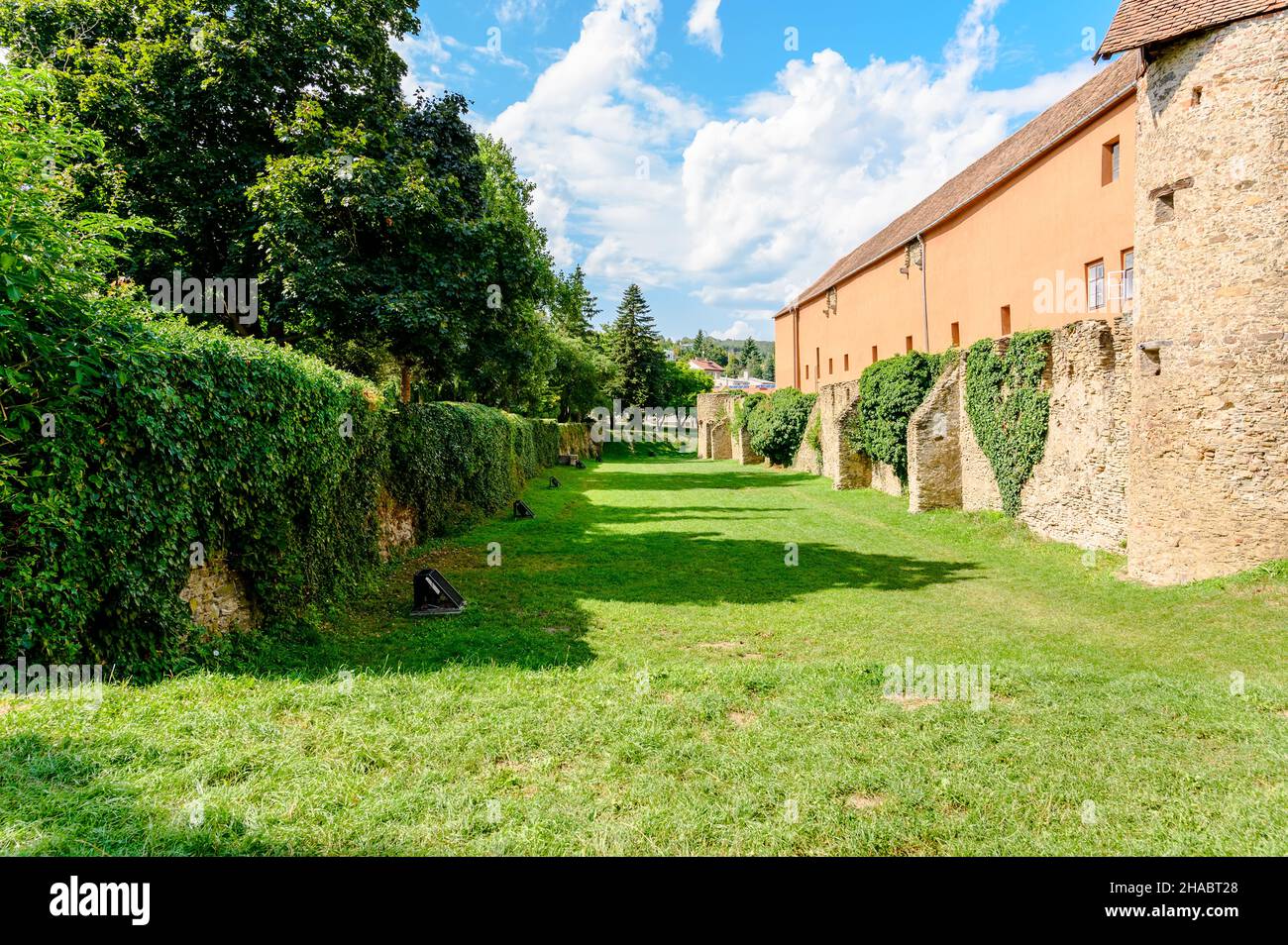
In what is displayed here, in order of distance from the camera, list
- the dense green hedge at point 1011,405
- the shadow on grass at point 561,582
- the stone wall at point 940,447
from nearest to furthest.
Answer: the shadow on grass at point 561,582
the dense green hedge at point 1011,405
the stone wall at point 940,447

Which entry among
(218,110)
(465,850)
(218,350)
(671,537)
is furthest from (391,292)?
(465,850)

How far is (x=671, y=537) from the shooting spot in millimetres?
14781

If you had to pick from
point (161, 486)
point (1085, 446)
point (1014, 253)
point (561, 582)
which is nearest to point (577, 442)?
point (1014, 253)

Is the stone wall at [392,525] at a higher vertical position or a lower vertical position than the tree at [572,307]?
lower

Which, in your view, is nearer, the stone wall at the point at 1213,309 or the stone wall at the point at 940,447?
the stone wall at the point at 1213,309

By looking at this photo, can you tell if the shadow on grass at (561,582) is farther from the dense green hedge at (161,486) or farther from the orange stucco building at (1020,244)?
the orange stucco building at (1020,244)

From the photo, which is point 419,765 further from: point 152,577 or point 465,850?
point 152,577

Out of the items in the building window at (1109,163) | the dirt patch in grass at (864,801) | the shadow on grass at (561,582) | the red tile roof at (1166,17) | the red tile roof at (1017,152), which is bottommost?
the dirt patch in grass at (864,801)

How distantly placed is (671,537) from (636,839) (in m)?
11.3

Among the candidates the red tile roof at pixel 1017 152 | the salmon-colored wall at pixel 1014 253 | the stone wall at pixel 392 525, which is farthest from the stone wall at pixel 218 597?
the salmon-colored wall at pixel 1014 253

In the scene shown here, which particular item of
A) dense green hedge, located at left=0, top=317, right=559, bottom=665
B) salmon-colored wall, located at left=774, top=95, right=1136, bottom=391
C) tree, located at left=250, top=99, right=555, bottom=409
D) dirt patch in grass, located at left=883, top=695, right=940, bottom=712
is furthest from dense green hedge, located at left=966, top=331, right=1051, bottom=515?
dense green hedge, located at left=0, top=317, right=559, bottom=665

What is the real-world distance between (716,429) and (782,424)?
45.3ft

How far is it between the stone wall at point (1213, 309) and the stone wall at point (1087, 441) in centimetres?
141

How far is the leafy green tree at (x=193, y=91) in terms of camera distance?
12.5m
